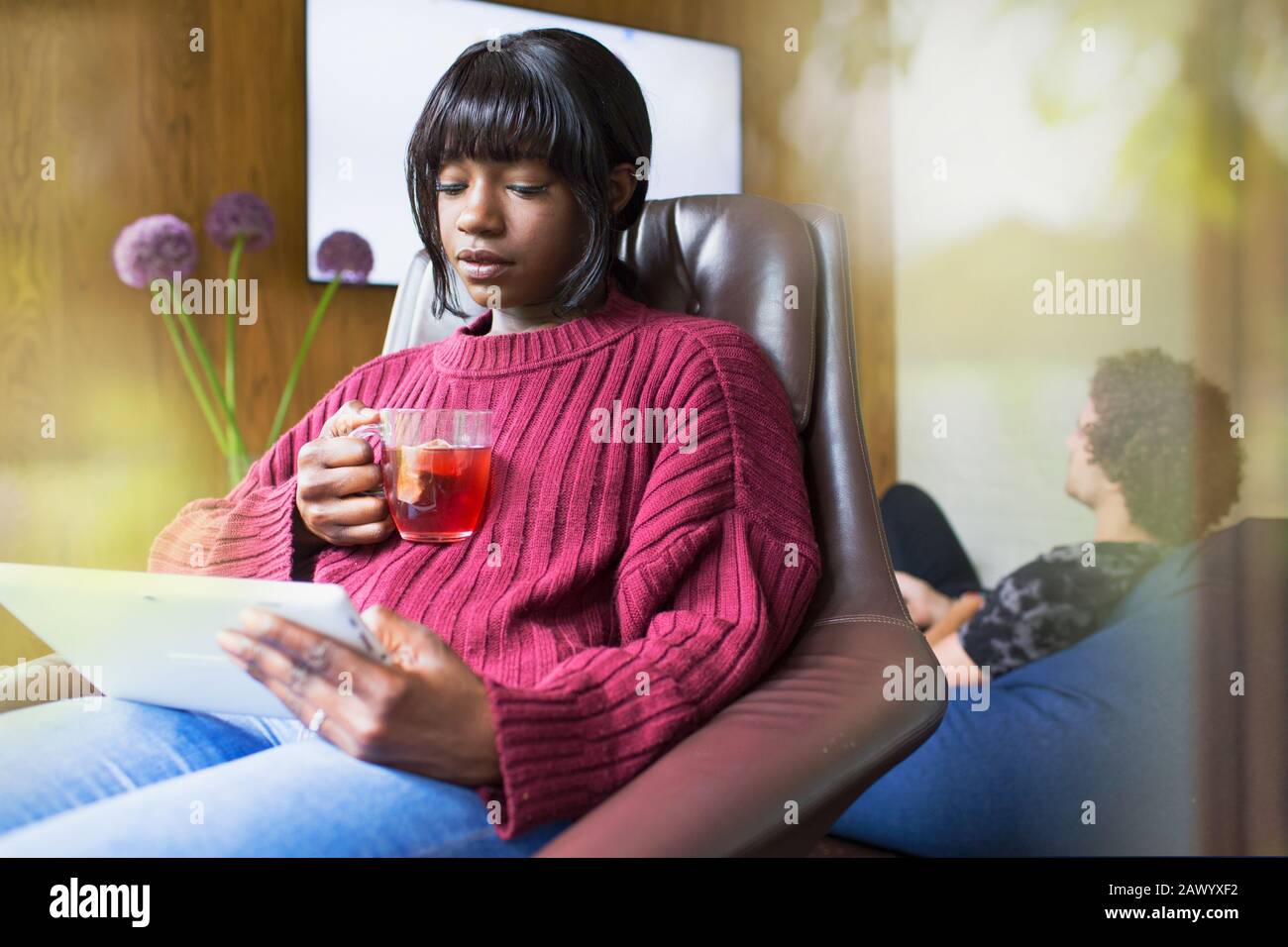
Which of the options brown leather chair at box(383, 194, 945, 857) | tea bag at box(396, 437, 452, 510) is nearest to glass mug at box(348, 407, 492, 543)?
tea bag at box(396, 437, 452, 510)

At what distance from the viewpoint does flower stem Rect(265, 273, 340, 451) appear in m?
2.08

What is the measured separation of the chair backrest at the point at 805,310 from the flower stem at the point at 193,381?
1.16 metres

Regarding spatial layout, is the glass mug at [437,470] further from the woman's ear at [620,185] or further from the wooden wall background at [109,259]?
the wooden wall background at [109,259]

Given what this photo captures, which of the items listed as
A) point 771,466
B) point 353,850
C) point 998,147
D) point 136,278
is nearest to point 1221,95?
point 771,466

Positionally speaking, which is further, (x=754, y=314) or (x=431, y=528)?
(x=754, y=314)

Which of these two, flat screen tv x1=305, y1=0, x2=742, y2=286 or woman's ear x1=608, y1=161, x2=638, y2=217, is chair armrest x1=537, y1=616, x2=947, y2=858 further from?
flat screen tv x1=305, y1=0, x2=742, y2=286

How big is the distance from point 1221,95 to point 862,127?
1899 mm

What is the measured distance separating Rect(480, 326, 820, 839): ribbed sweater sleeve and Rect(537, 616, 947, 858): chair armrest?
0.03 metres

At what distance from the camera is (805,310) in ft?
3.59

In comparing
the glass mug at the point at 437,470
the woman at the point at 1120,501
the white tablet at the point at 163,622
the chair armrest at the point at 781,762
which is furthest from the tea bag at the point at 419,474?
the woman at the point at 1120,501

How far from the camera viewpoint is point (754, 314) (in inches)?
43.8

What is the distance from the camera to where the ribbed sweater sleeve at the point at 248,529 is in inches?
38.4
